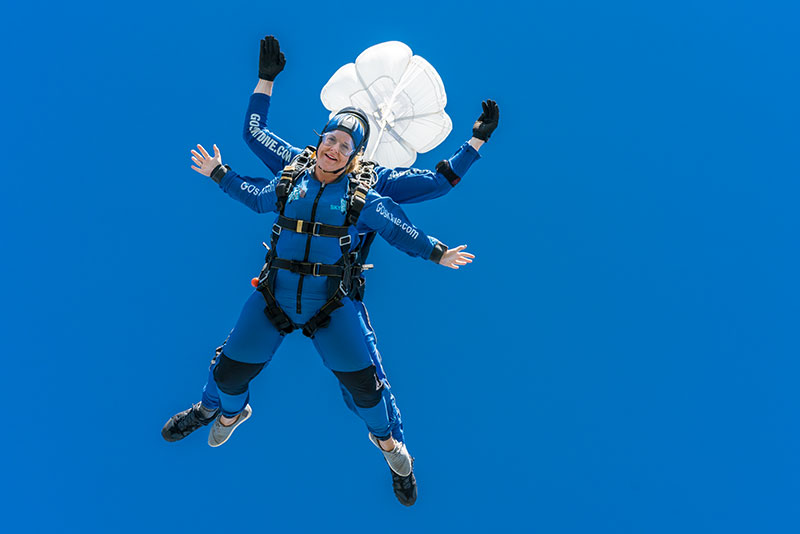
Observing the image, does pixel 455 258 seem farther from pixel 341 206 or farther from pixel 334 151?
pixel 334 151

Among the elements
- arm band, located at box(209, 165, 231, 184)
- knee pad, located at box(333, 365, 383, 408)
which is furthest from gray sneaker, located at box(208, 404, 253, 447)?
arm band, located at box(209, 165, 231, 184)

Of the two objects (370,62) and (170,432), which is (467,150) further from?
(170,432)

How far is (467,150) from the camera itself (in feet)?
24.4

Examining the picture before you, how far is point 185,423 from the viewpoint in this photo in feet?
27.0

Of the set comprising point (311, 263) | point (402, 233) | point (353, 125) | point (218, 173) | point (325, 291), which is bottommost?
point (325, 291)

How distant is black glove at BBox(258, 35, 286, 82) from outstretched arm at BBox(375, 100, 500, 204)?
1.43 m

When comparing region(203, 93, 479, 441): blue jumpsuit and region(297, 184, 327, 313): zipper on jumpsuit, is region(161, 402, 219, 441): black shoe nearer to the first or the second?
region(203, 93, 479, 441): blue jumpsuit

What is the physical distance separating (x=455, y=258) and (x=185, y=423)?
3645 mm

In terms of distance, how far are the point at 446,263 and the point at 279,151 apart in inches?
80.9

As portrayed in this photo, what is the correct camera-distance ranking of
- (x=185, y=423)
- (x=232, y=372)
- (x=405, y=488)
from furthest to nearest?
(x=185, y=423), (x=405, y=488), (x=232, y=372)

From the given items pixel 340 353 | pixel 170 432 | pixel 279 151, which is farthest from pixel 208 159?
pixel 170 432

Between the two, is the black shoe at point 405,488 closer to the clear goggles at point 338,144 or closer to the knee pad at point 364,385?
the knee pad at point 364,385

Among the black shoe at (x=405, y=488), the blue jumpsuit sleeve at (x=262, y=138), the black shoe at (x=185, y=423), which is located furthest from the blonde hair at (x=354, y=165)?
the black shoe at (x=405, y=488)

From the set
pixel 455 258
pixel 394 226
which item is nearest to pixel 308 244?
pixel 394 226
